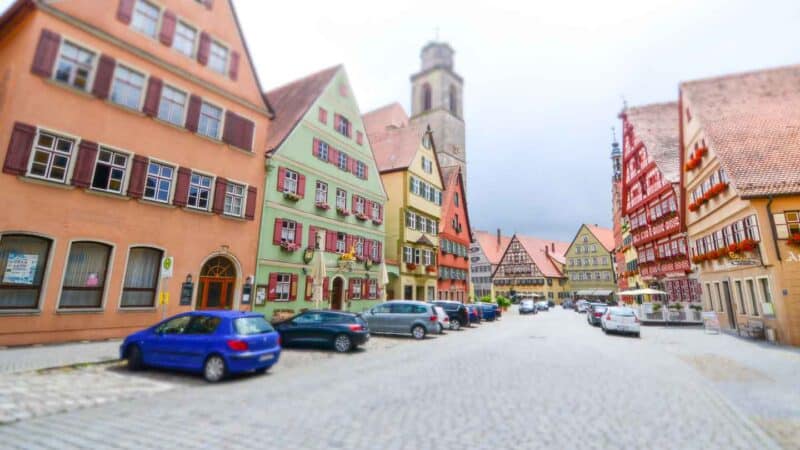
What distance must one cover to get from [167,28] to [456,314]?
2021 cm

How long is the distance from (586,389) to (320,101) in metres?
21.2

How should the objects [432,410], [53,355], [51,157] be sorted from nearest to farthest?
1. [432,410]
2. [53,355]
3. [51,157]

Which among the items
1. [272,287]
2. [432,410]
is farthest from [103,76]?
[432,410]

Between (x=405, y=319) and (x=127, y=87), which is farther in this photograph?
(x=405, y=319)

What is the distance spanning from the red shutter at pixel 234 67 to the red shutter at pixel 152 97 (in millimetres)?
3776

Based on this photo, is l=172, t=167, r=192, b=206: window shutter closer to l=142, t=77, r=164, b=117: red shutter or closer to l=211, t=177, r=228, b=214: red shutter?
l=211, t=177, r=228, b=214: red shutter

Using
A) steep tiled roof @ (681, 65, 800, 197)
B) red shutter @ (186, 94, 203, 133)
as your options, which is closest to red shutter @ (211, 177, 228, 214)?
red shutter @ (186, 94, 203, 133)

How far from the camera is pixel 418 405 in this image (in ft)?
22.2

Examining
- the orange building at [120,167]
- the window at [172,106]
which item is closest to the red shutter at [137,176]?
the orange building at [120,167]

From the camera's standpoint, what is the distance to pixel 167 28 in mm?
15898

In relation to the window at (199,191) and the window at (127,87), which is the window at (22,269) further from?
the window at (127,87)

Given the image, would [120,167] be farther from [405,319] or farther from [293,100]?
[293,100]

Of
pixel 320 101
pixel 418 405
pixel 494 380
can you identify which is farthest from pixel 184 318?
pixel 320 101

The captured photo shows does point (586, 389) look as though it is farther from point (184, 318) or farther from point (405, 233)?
point (405, 233)
